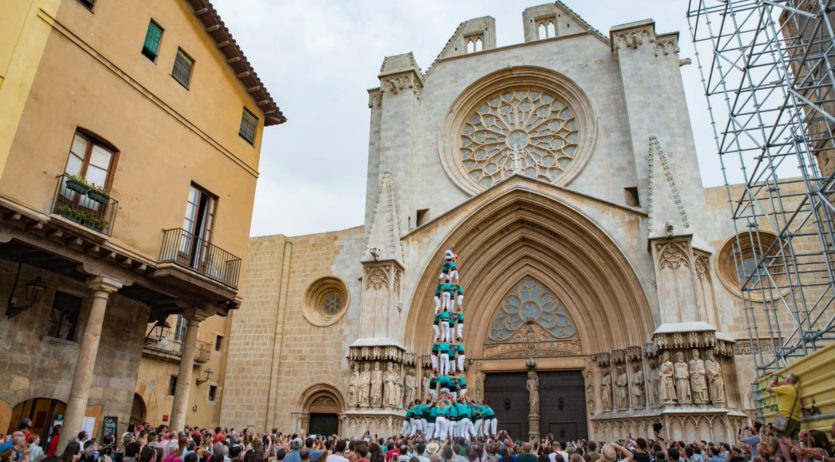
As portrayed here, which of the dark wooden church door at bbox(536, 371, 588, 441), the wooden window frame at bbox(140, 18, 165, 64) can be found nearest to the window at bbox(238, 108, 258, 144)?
the wooden window frame at bbox(140, 18, 165, 64)

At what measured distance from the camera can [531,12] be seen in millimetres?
21875

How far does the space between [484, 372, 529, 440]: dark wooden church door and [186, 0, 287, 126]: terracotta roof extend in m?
10.3

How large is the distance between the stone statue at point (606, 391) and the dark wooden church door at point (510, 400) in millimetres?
2228

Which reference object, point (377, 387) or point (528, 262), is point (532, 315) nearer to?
point (528, 262)

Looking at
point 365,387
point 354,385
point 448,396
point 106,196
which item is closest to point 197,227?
point 106,196

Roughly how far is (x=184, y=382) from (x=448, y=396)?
18.8 ft

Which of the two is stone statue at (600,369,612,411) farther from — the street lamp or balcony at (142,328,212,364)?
the street lamp

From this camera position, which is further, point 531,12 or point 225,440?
point 531,12

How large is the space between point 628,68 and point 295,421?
51.9 feet

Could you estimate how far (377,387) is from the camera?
52.4ft

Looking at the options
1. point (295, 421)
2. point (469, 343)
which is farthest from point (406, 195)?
point (295, 421)

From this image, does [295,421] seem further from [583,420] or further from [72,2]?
[72,2]

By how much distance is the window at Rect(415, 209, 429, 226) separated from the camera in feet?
65.6

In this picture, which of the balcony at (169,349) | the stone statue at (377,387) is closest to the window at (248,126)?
the balcony at (169,349)
